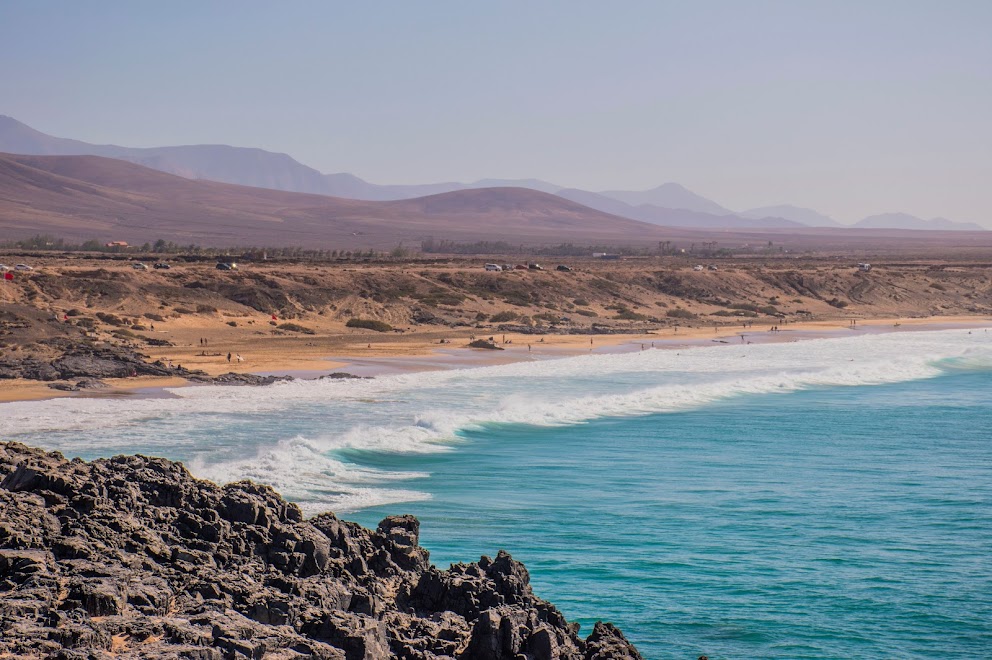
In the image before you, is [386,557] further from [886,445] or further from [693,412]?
[693,412]

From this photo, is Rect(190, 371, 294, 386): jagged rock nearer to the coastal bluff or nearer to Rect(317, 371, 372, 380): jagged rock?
Rect(317, 371, 372, 380): jagged rock

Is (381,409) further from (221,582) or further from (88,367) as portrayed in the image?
(221,582)

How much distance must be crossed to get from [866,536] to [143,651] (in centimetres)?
1193

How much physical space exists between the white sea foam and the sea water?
102 mm

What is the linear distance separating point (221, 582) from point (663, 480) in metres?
11.7

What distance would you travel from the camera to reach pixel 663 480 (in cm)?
2075

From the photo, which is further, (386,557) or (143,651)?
(386,557)

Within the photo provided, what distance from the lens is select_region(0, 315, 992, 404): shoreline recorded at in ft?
98.9

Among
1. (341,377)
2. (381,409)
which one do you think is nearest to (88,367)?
(341,377)

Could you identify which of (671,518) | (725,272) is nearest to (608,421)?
(671,518)

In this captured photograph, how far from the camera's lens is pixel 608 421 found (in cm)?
2839

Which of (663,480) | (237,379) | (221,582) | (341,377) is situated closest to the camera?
(221,582)

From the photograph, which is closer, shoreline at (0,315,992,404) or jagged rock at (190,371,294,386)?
shoreline at (0,315,992,404)

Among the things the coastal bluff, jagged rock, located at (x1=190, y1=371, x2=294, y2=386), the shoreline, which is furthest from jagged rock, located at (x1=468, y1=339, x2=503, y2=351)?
the coastal bluff
